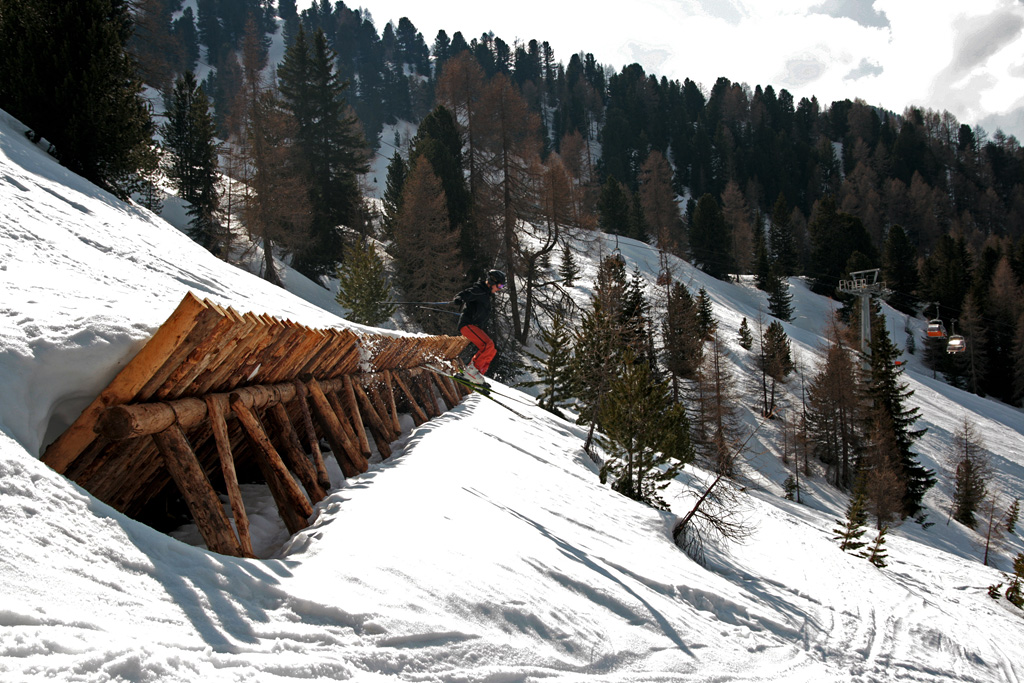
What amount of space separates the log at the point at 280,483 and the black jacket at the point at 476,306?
8235 mm

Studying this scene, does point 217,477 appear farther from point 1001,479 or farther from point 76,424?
point 1001,479

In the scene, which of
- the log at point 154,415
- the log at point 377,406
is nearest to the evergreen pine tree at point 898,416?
the log at point 377,406

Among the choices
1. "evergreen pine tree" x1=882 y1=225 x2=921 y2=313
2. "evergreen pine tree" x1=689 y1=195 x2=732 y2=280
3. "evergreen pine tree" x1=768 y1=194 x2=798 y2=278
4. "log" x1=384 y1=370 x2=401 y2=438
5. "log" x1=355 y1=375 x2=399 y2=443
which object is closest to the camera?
"log" x1=355 y1=375 x2=399 y2=443

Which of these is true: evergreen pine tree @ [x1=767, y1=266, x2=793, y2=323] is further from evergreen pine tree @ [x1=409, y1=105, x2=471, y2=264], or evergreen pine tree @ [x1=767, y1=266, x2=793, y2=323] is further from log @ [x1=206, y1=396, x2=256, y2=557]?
log @ [x1=206, y1=396, x2=256, y2=557]

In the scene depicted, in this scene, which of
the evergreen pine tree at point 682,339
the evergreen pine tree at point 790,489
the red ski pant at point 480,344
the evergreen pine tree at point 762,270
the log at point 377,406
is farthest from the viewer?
the evergreen pine tree at point 762,270

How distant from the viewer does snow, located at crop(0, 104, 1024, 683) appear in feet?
7.14

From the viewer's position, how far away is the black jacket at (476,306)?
40.9ft

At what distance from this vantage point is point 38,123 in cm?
1210

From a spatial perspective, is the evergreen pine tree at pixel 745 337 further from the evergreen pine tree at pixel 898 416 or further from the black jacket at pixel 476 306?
the black jacket at pixel 476 306

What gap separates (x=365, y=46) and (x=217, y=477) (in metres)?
138

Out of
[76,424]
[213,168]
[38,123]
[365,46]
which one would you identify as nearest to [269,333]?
[76,424]

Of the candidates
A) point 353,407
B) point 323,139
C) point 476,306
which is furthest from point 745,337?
point 353,407

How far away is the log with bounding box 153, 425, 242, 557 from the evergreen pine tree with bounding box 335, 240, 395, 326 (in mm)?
20100

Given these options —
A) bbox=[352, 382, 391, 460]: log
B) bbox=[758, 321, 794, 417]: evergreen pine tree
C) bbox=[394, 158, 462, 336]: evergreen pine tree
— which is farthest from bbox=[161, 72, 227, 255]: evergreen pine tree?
bbox=[758, 321, 794, 417]: evergreen pine tree
